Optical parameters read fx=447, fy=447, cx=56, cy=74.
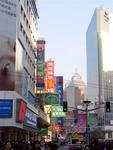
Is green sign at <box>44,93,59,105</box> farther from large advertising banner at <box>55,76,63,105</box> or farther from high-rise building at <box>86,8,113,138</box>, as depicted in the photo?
high-rise building at <box>86,8,113,138</box>

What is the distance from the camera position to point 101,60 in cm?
16250

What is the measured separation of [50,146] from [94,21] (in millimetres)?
146417

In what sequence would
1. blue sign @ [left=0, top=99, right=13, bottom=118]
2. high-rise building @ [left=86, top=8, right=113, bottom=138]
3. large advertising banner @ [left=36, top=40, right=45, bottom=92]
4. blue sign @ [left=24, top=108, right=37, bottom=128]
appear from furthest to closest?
high-rise building @ [left=86, top=8, right=113, bottom=138] → large advertising banner @ [left=36, top=40, right=45, bottom=92] → blue sign @ [left=24, top=108, right=37, bottom=128] → blue sign @ [left=0, top=99, right=13, bottom=118]

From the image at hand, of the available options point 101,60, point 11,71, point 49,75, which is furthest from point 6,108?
point 101,60

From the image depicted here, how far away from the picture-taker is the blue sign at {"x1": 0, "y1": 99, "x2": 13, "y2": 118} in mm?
42969

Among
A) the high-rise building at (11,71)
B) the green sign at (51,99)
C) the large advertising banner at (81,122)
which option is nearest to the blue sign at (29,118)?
the high-rise building at (11,71)

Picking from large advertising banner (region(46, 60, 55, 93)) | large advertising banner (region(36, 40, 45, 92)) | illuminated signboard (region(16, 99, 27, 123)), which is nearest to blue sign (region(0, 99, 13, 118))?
illuminated signboard (region(16, 99, 27, 123))

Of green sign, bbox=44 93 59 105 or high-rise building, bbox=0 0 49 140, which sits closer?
high-rise building, bbox=0 0 49 140

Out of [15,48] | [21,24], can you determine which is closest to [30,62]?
[21,24]

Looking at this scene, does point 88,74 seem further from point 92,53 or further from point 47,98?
point 47,98

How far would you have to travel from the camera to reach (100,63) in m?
162

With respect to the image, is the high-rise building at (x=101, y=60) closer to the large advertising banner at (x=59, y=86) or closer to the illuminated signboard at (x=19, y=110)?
the large advertising banner at (x=59, y=86)

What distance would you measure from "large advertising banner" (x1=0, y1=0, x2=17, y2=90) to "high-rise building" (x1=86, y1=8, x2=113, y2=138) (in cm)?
9987

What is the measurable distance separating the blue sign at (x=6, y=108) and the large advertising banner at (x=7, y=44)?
1.97m
